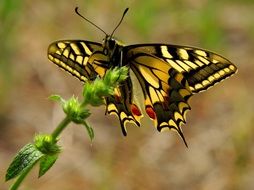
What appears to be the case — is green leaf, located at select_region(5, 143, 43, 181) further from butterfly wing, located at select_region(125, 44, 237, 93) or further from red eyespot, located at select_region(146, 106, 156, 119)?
butterfly wing, located at select_region(125, 44, 237, 93)

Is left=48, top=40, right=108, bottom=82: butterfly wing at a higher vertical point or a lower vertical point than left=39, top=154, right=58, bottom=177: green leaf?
higher

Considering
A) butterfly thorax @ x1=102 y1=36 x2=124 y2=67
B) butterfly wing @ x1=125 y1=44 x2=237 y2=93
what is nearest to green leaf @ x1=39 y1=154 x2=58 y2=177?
butterfly thorax @ x1=102 y1=36 x2=124 y2=67

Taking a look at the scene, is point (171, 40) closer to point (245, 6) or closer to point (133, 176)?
point (245, 6)

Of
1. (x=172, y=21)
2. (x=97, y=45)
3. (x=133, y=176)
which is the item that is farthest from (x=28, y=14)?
(x=97, y=45)

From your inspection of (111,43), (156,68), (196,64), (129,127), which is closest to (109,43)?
(111,43)

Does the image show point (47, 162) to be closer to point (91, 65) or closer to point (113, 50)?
point (91, 65)

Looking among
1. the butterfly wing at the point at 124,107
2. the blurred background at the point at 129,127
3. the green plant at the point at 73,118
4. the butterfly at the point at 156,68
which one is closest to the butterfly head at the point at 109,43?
the butterfly at the point at 156,68
